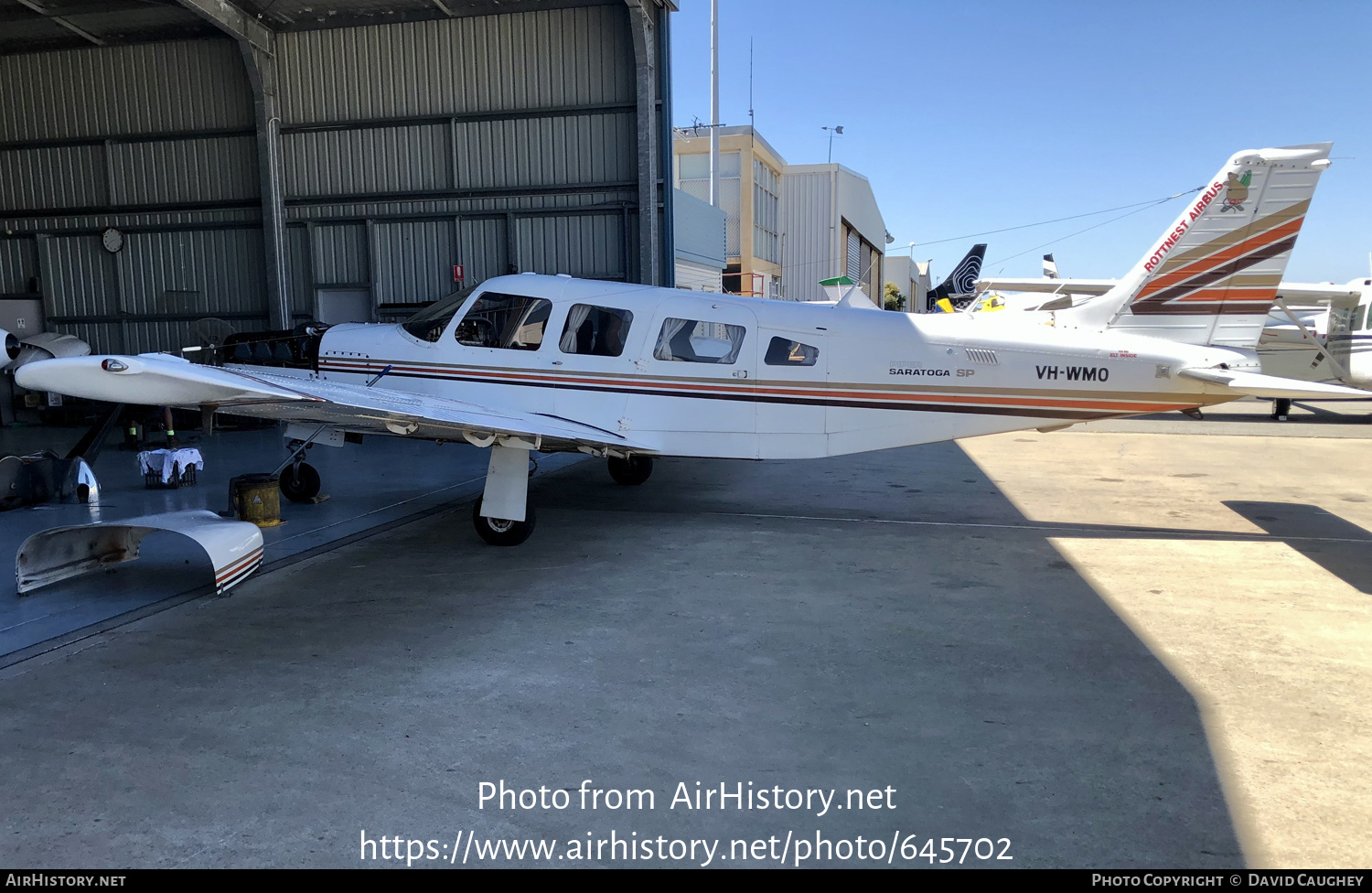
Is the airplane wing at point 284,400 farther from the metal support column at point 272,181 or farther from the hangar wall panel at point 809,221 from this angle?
the hangar wall panel at point 809,221

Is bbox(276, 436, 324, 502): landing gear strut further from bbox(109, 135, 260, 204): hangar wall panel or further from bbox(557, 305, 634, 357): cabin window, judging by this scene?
bbox(109, 135, 260, 204): hangar wall panel

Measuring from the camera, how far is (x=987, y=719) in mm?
4191

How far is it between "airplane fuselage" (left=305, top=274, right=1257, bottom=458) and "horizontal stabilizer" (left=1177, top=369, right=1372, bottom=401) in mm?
143

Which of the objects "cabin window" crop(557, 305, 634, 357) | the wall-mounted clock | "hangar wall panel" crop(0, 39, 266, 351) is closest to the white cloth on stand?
"cabin window" crop(557, 305, 634, 357)

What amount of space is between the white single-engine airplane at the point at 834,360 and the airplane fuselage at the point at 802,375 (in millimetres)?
16

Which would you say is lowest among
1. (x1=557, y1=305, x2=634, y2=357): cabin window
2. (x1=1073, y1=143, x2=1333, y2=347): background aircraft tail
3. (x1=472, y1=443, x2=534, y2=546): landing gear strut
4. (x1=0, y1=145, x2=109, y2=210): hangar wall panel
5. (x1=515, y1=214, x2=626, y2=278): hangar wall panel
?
(x1=472, y1=443, x2=534, y2=546): landing gear strut

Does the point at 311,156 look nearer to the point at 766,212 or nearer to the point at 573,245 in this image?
the point at 573,245

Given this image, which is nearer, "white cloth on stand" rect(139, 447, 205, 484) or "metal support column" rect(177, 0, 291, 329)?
"white cloth on stand" rect(139, 447, 205, 484)

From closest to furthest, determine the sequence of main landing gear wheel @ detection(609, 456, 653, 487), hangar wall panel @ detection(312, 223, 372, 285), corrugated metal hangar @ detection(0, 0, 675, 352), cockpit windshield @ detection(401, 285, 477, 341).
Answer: cockpit windshield @ detection(401, 285, 477, 341)
main landing gear wheel @ detection(609, 456, 653, 487)
corrugated metal hangar @ detection(0, 0, 675, 352)
hangar wall panel @ detection(312, 223, 372, 285)

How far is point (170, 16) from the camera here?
1653 centimetres

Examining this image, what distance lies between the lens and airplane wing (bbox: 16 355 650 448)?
5047 millimetres

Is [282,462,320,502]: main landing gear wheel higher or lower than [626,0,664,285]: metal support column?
lower

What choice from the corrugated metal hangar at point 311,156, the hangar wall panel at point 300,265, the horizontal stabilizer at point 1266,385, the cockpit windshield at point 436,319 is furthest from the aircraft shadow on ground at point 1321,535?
the hangar wall panel at point 300,265

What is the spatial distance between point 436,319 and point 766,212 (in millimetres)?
38742
